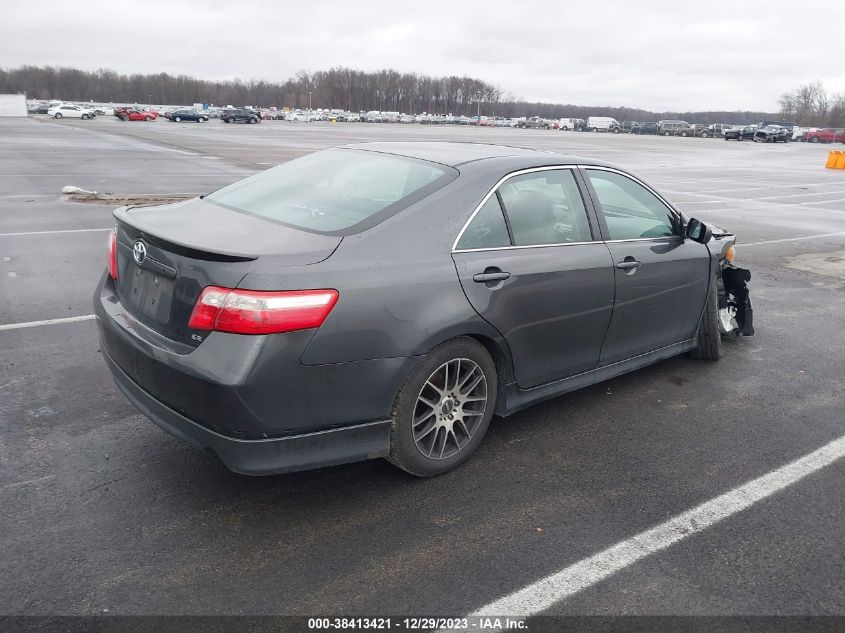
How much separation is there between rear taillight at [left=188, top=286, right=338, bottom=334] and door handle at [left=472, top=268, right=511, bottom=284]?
88 cm

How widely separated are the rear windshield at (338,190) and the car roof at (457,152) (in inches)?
3.9

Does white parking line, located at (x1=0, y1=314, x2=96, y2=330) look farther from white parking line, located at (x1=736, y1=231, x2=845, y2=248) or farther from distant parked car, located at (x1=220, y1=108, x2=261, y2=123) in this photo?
distant parked car, located at (x1=220, y1=108, x2=261, y2=123)

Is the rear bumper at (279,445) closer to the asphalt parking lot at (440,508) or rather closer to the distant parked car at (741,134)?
the asphalt parking lot at (440,508)

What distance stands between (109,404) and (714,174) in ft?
86.5

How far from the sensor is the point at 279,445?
3053 millimetres

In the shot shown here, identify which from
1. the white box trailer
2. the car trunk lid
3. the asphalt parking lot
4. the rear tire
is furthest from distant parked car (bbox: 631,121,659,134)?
the car trunk lid

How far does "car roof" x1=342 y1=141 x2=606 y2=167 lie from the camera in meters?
4.12

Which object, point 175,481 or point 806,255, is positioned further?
point 806,255

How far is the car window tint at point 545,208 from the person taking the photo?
3.95m

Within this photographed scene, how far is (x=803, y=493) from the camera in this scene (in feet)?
12.1

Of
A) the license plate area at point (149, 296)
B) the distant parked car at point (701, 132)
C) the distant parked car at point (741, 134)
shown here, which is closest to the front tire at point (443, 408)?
the license plate area at point (149, 296)

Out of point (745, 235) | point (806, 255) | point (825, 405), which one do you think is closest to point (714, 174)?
point (745, 235)

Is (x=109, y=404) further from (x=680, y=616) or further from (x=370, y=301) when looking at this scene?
(x=680, y=616)

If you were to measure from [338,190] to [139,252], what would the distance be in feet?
3.70
